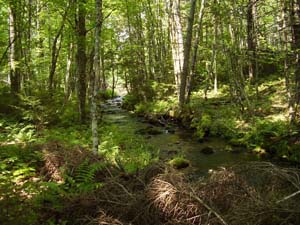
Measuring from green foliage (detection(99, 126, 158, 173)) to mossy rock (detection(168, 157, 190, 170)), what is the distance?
0.58 m

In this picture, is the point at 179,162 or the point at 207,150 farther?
the point at 207,150

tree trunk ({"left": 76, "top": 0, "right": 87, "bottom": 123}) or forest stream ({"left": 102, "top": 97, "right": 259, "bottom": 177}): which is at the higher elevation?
tree trunk ({"left": 76, "top": 0, "right": 87, "bottom": 123})

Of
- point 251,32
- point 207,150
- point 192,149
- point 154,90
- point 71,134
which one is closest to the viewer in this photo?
point 251,32

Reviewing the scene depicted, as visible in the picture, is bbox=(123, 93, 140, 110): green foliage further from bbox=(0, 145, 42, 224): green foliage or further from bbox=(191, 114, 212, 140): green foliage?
bbox=(0, 145, 42, 224): green foliage

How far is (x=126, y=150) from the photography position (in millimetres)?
9242

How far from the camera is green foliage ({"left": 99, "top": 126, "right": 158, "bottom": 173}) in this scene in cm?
759

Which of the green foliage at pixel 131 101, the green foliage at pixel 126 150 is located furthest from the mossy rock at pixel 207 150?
the green foliage at pixel 131 101

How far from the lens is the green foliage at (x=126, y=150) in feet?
24.9

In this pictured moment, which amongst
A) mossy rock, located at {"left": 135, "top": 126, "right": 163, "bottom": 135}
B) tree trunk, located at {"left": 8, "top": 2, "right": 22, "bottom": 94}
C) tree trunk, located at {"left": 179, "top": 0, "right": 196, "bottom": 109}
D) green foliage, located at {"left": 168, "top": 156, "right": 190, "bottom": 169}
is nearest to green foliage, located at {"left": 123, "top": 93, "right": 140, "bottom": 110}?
tree trunk, located at {"left": 179, "top": 0, "right": 196, "bottom": 109}

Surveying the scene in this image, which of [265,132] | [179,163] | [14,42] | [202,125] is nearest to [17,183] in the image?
[179,163]

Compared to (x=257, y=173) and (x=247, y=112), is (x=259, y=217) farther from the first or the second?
(x=247, y=112)

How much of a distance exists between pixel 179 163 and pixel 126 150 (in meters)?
1.81

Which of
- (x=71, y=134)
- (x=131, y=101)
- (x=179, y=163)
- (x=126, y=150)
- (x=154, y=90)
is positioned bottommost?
(x=179, y=163)

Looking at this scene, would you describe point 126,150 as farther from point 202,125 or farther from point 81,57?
point 81,57
